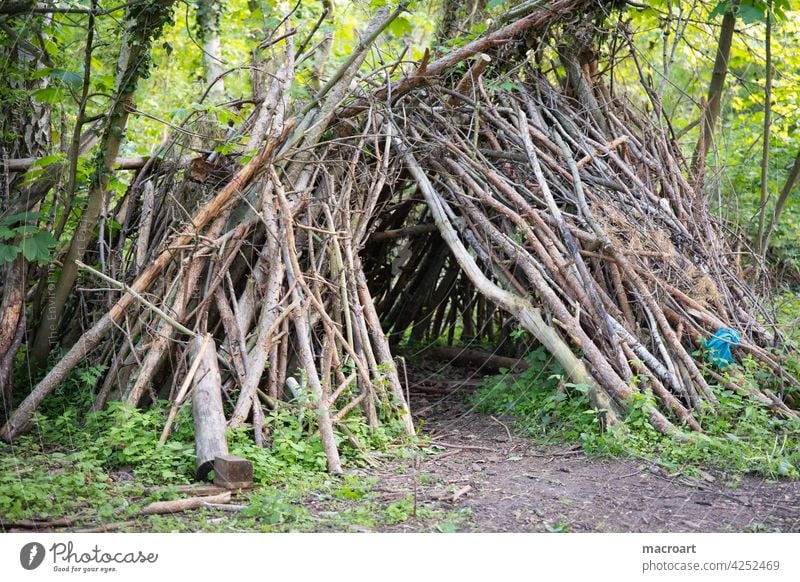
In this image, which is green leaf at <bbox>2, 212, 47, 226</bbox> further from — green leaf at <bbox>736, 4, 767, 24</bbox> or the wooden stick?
green leaf at <bbox>736, 4, 767, 24</bbox>

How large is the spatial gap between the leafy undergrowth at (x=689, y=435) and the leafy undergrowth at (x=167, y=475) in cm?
96

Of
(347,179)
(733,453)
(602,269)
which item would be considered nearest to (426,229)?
(347,179)

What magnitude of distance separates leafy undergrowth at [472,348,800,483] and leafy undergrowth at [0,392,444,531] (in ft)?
3.13

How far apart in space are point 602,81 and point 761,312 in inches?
90.7

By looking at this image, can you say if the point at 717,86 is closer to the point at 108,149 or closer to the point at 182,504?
the point at 108,149

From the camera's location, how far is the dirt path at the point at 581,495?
353 cm

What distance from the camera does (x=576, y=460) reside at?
4.39 meters

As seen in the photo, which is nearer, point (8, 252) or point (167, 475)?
point (167, 475)

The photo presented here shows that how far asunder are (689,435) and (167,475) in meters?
2.68

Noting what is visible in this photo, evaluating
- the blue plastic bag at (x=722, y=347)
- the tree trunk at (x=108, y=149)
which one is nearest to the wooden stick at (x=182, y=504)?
the tree trunk at (x=108, y=149)

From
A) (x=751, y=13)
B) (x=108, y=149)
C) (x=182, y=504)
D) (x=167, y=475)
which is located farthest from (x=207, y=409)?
(x=751, y=13)

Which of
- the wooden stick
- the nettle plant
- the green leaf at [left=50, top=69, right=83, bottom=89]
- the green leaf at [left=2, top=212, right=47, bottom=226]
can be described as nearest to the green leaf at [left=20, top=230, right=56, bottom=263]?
the nettle plant

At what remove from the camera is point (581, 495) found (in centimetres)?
384

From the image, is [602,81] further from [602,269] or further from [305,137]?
[305,137]
